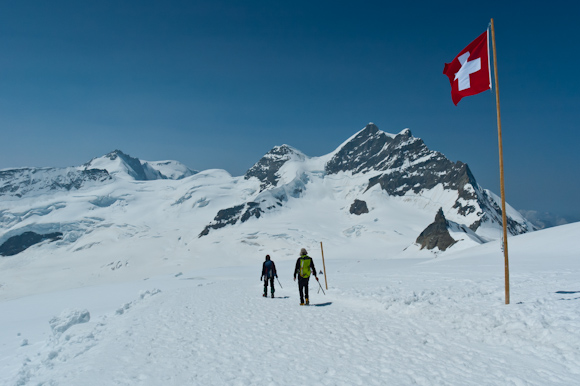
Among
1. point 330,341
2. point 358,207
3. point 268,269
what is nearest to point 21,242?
point 358,207

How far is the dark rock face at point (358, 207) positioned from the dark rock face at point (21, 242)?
148m

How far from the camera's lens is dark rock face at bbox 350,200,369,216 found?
183 meters

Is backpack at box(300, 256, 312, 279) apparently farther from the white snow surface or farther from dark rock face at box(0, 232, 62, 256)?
dark rock face at box(0, 232, 62, 256)

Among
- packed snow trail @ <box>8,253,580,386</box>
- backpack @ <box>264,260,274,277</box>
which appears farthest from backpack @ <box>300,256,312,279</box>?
backpack @ <box>264,260,274,277</box>

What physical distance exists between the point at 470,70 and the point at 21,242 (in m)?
228

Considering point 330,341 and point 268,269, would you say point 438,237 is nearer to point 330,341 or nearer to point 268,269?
point 268,269

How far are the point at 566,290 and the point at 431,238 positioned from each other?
237 ft

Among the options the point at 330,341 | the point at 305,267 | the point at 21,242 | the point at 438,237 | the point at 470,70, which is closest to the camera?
the point at 330,341

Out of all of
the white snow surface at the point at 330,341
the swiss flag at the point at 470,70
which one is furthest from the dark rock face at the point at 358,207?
the swiss flag at the point at 470,70

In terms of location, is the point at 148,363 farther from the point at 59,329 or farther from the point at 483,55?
the point at 483,55

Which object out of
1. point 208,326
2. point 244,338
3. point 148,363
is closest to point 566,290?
point 244,338

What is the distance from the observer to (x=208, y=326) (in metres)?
11.5

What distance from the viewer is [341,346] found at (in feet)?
28.7

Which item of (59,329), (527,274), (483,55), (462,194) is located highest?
(462,194)
